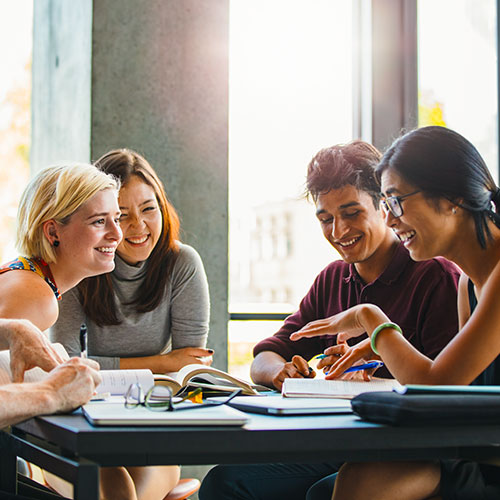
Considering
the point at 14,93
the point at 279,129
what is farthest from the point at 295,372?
the point at 14,93

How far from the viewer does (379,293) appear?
6.73ft

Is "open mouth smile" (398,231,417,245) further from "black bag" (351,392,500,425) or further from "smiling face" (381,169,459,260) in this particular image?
"black bag" (351,392,500,425)

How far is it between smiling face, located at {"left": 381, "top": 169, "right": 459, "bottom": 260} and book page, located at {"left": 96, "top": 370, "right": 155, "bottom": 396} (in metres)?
0.71

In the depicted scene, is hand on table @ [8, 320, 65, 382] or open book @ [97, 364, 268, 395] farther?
open book @ [97, 364, 268, 395]

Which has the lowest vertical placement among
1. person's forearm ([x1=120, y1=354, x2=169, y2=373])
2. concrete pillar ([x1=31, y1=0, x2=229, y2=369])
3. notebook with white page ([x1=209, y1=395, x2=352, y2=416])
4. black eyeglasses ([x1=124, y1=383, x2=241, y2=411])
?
person's forearm ([x1=120, y1=354, x2=169, y2=373])

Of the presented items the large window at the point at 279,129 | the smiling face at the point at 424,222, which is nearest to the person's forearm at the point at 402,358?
the smiling face at the point at 424,222

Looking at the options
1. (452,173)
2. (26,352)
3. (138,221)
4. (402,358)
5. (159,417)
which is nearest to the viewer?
(159,417)

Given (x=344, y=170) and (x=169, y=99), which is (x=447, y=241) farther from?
(x=169, y=99)

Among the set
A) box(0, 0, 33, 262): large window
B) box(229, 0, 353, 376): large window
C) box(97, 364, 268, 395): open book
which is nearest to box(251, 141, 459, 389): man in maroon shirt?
box(97, 364, 268, 395): open book

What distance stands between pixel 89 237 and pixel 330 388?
1.08m

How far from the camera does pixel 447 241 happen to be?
1.56 m

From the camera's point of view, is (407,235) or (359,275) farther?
(359,275)

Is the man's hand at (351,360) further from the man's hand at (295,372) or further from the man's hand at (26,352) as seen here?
the man's hand at (26,352)

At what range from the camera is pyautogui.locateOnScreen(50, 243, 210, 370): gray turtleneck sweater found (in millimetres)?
2432
